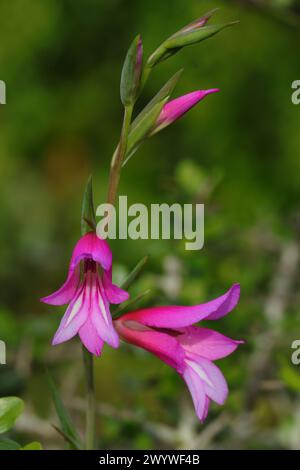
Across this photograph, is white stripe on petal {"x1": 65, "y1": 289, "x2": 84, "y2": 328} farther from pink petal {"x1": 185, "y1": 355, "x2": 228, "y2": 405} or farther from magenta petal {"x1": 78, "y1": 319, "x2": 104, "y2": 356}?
pink petal {"x1": 185, "y1": 355, "x2": 228, "y2": 405}

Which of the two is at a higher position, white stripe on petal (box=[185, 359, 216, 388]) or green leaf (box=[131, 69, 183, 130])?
green leaf (box=[131, 69, 183, 130])

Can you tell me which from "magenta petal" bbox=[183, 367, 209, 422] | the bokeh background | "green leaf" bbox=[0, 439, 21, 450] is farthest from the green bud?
the bokeh background

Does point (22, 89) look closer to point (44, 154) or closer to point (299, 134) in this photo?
point (44, 154)

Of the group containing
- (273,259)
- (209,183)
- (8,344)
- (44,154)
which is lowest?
(8,344)

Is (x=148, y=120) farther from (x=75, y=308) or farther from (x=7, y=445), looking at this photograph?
(x=7, y=445)
